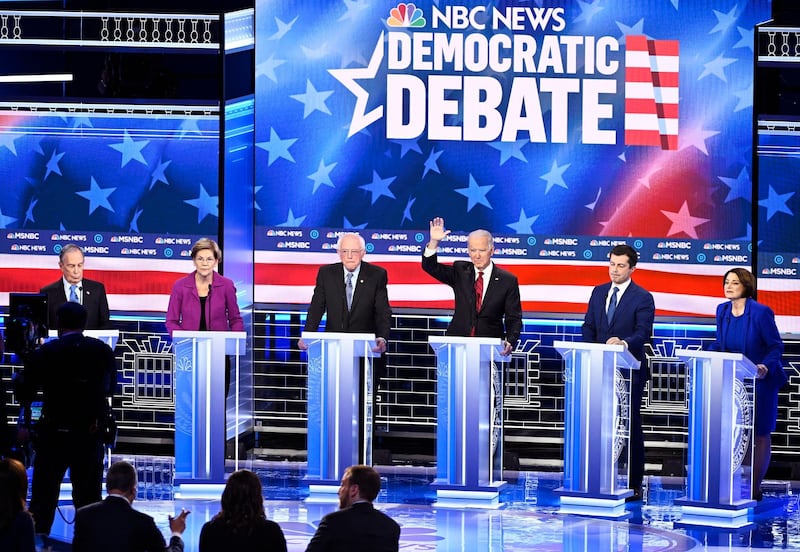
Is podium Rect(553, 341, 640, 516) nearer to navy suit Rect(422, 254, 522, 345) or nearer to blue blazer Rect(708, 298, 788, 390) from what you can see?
navy suit Rect(422, 254, 522, 345)

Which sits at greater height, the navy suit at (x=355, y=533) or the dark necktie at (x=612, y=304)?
the dark necktie at (x=612, y=304)

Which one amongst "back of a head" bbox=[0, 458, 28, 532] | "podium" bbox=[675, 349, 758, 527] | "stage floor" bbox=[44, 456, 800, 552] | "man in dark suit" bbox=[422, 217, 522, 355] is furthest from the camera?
"man in dark suit" bbox=[422, 217, 522, 355]

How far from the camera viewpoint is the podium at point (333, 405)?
927 cm

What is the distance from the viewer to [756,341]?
372 inches

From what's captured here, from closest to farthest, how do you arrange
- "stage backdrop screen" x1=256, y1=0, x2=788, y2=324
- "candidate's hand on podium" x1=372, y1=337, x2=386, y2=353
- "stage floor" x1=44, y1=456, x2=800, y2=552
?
"stage floor" x1=44, y1=456, x2=800, y2=552
"candidate's hand on podium" x1=372, y1=337, x2=386, y2=353
"stage backdrop screen" x1=256, y1=0, x2=788, y2=324

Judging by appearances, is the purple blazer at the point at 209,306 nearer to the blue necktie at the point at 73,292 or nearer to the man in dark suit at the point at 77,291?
the man in dark suit at the point at 77,291

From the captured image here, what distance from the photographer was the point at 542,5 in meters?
11.0

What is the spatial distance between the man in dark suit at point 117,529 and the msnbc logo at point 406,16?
5.67 m

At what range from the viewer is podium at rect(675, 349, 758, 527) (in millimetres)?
9016

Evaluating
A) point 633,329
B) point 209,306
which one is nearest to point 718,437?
point 633,329

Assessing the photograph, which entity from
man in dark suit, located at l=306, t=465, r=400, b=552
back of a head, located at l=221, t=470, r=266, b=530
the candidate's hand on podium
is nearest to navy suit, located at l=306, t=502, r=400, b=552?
man in dark suit, located at l=306, t=465, r=400, b=552

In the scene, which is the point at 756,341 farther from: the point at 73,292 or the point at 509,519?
the point at 73,292

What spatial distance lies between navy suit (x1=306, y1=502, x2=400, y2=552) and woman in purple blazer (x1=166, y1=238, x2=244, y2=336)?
12.6 ft

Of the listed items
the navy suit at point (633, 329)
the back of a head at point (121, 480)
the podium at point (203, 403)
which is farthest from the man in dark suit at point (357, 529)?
the navy suit at point (633, 329)
